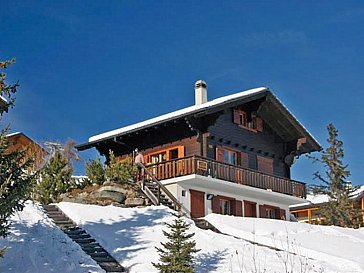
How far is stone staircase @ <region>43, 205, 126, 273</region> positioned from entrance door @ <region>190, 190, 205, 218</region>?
633cm

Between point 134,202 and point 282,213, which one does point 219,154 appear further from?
point 134,202

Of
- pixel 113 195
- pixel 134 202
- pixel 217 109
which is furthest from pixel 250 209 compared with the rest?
pixel 113 195

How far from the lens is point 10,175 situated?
36.6 ft

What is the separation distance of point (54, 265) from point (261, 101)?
51.8 feet

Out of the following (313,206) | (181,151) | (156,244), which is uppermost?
(313,206)

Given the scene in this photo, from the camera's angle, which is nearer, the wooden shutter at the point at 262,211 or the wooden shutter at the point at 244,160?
the wooden shutter at the point at 244,160

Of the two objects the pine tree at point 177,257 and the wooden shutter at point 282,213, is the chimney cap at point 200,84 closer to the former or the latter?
the wooden shutter at point 282,213

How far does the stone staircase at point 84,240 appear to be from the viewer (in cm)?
1341

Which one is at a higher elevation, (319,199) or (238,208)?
(319,199)

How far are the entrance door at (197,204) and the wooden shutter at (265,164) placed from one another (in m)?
4.62

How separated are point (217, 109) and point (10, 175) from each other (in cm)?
1318

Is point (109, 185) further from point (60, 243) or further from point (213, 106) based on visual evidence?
point (60, 243)

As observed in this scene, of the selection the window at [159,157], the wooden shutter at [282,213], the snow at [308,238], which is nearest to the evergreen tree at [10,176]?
the snow at [308,238]

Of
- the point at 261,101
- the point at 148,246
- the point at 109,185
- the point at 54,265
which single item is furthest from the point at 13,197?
the point at 261,101
